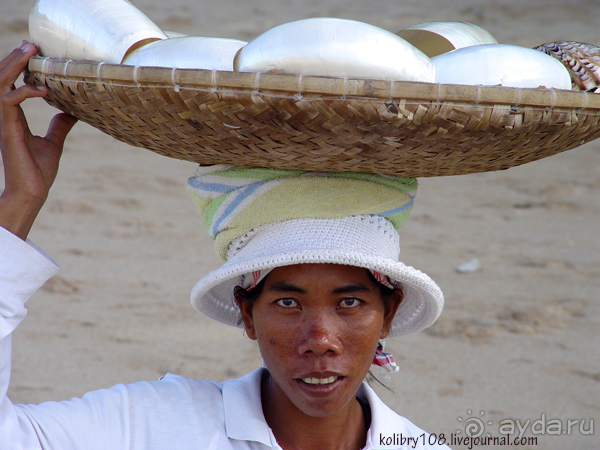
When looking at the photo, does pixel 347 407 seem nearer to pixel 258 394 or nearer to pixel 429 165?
pixel 258 394

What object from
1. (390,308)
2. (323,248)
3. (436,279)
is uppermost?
(323,248)

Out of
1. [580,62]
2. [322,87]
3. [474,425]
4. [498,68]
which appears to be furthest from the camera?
[474,425]

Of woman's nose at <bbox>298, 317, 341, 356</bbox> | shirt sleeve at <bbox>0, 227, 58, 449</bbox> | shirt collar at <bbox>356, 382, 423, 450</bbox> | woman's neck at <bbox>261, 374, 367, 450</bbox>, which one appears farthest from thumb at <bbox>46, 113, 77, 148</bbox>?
shirt collar at <bbox>356, 382, 423, 450</bbox>

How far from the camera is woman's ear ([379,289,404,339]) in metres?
1.76

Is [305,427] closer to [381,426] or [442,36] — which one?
[381,426]

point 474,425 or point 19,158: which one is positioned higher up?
point 19,158

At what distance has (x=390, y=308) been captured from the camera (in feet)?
5.81

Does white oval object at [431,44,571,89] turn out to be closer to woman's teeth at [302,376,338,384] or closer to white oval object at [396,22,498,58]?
white oval object at [396,22,498,58]

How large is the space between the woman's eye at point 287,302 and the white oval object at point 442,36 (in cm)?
66

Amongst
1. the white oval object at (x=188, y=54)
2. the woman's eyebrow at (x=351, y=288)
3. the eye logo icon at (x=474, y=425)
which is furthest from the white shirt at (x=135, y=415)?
the eye logo icon at (x=474, y=425)

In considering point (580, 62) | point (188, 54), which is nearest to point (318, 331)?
point (188, 54)

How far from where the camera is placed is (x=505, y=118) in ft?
3.99

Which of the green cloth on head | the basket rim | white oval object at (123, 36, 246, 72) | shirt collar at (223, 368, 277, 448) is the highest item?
white oval object at (123, 36, 246, 72)

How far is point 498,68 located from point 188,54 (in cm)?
57
